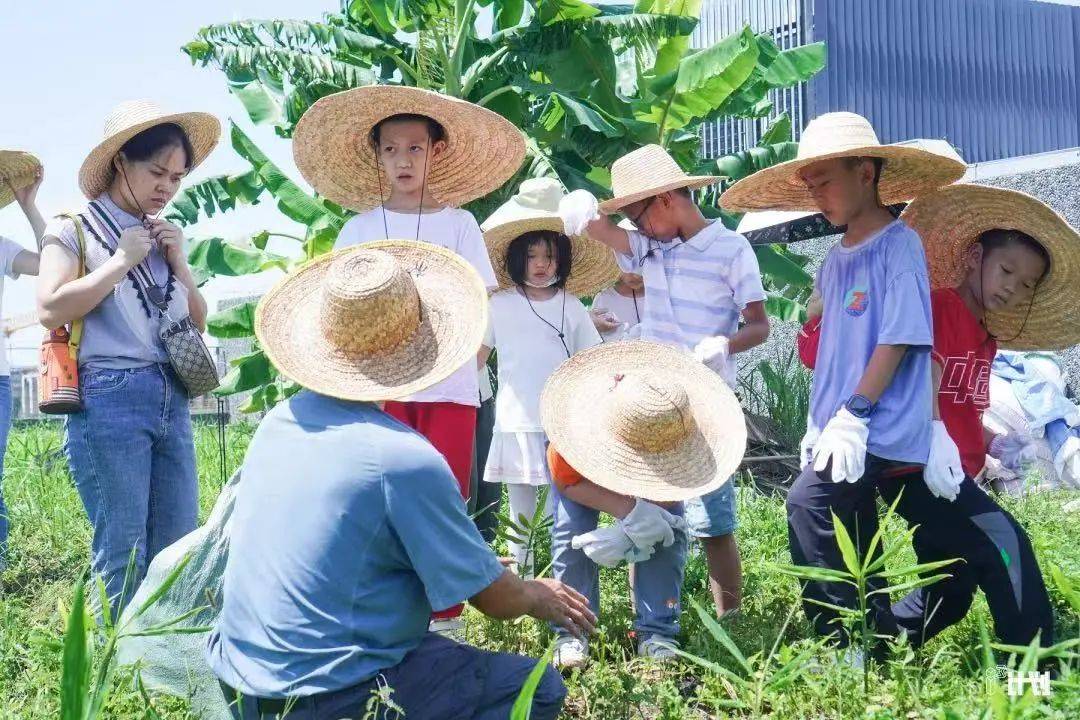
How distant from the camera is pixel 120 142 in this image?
→ 3.62m

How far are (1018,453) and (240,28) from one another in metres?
5.93

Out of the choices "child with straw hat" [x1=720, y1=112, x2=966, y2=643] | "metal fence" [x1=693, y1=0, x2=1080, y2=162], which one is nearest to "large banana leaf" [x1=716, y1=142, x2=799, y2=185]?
"child with straw hat" [x1=720, y1=112, x2=966, y2=643]

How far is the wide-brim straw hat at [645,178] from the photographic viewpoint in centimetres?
404

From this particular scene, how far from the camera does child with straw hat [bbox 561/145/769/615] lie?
153 inches

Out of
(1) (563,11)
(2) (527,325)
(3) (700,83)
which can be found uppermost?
(1) (563,11)

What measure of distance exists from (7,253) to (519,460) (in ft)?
7.13

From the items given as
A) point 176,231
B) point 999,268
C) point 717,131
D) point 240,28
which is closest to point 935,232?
point 999,268

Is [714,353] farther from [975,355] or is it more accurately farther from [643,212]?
[975,355]

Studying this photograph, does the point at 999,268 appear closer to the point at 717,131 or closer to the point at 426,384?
the point at 426,384

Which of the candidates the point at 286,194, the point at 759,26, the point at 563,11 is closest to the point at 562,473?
the point at 563,11

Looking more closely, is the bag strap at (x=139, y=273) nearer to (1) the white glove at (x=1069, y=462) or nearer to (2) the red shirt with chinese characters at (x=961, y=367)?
(2) the red shirt with chinese characters at (x=961, y=367)

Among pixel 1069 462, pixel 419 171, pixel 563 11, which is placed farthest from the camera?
pixel 563 11

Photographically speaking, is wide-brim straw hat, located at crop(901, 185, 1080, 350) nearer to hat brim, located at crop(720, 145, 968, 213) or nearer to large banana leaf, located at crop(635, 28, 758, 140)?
hat brim, located at crop(720, 145, 968, 213)

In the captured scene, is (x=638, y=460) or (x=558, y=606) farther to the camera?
(x=638, y=460)
